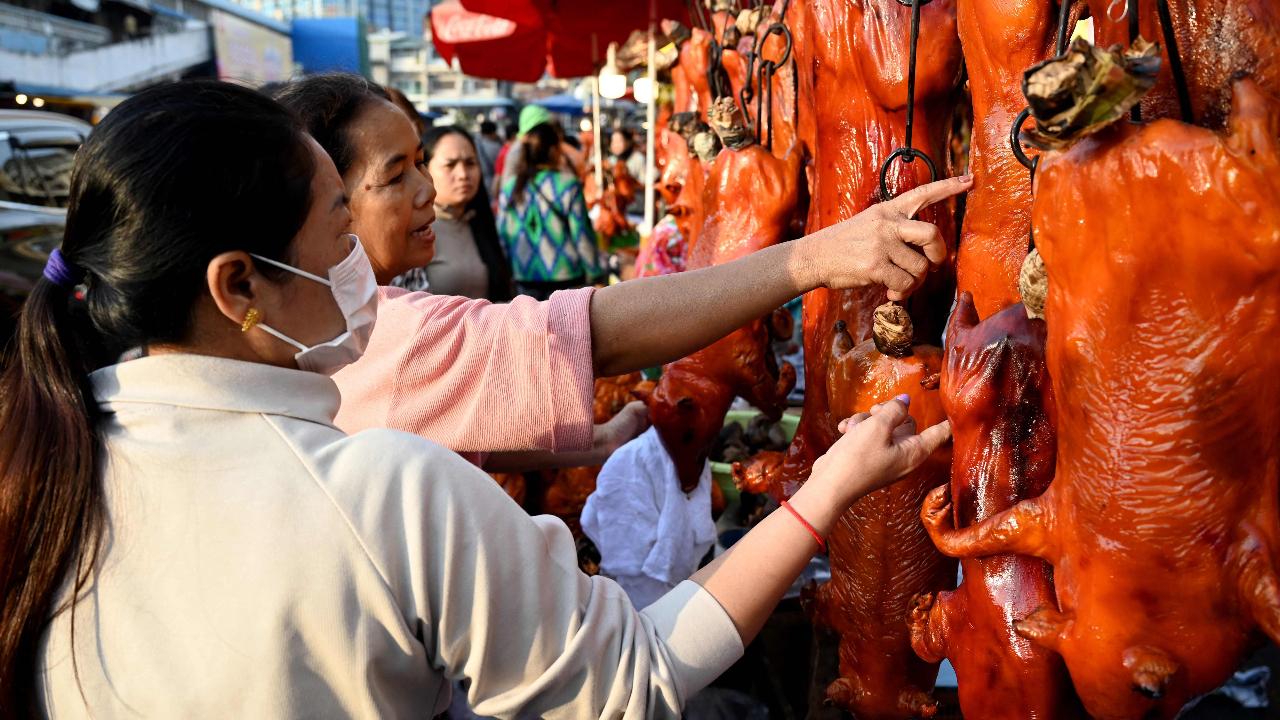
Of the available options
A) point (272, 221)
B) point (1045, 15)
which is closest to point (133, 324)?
point (272, 221)

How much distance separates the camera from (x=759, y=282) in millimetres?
1527

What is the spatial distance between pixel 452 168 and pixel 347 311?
2935 mm

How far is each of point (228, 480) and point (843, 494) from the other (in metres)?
0.75

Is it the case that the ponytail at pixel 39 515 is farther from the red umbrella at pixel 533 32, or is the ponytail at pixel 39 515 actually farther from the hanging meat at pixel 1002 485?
the red umbrella at pixel 533 32

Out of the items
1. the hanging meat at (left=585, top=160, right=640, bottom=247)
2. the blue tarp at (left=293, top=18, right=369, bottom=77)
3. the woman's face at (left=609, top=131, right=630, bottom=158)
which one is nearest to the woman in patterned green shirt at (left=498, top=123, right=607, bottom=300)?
the hanging meat at (left=585, top=160, right=640, bottom=247)

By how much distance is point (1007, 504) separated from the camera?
1.18m

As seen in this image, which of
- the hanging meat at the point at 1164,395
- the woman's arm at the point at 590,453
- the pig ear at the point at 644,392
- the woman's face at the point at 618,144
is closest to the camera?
the hanging meat at the point at 1164,395

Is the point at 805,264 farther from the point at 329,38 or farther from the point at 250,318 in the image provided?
the point at 329,38

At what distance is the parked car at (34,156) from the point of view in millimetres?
6152

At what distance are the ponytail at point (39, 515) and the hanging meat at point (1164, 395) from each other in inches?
41.9

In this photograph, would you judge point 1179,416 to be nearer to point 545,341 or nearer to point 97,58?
point 545,341

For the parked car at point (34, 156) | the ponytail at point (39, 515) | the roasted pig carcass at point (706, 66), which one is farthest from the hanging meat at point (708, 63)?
the parked car at point (34, 156)

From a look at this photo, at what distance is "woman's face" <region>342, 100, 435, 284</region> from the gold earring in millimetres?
656

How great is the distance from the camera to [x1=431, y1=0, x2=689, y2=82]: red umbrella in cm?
560
